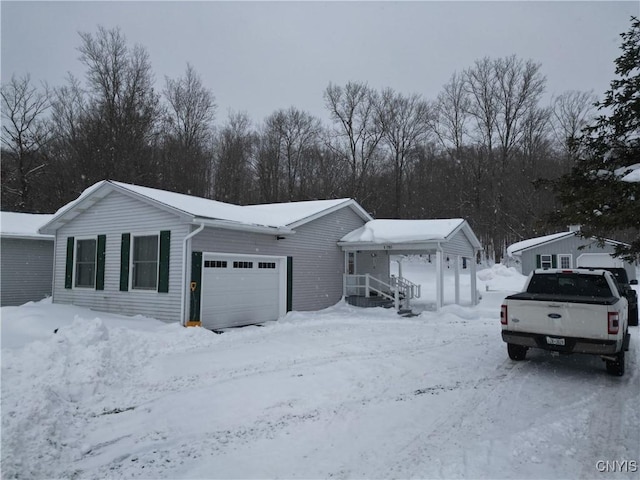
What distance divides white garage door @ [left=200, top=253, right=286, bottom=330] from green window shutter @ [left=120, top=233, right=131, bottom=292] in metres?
2.48

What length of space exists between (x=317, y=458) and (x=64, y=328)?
6451 millimetres

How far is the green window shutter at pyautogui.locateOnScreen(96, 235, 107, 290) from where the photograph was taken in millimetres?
13188

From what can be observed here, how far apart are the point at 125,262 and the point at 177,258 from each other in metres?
2.10

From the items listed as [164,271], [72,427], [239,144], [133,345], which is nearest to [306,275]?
[164,271]

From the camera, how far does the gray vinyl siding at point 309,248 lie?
1259 centimetres

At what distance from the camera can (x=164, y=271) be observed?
11.8 metres

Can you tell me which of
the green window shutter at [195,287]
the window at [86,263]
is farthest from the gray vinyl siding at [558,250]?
the window at [86,263]

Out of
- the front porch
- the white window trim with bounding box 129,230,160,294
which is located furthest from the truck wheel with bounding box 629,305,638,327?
the white window trim with bounding box 129,230,160,294

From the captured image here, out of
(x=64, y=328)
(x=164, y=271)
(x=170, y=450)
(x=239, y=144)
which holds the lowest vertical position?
(x=170, y=450)

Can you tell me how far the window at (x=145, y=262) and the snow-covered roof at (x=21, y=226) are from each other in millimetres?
5594

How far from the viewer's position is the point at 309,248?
633 inches

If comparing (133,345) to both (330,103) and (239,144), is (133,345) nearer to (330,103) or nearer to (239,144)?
(239,144)

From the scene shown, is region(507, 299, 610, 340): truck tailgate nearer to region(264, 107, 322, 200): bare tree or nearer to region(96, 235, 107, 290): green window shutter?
region(96, 235, 107, 290): green window shutter

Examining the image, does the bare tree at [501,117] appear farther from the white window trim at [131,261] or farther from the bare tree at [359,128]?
the white window trim at [131,261]
